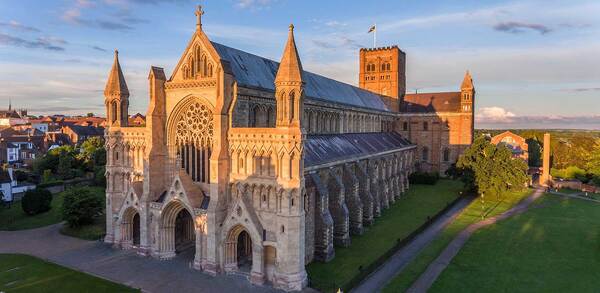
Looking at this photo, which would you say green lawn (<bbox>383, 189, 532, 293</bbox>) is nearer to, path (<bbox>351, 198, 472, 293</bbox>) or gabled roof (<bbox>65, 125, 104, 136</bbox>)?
path (<bbox>351, 198, 472, 293</bbox>)

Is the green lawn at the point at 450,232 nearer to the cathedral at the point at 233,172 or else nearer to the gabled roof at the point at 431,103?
the cathedral at the point at 233,172

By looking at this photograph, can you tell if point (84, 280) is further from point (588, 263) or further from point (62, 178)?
point (62, 178)

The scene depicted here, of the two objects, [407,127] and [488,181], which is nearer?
[488,181]

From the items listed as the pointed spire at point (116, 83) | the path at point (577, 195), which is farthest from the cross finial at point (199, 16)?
the path at point (577, 195)

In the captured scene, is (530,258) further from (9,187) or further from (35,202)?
(9,187)

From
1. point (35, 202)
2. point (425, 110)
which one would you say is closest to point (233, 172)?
point (35, 202)

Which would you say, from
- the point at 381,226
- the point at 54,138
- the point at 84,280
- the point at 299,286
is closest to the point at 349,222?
the point at 381,226
